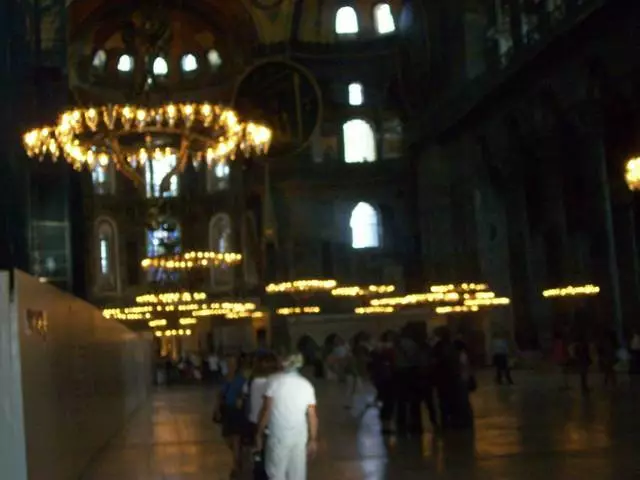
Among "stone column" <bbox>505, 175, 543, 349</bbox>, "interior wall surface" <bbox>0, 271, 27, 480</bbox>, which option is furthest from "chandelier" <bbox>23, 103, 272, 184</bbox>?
"interior wall surface" <bbox>0, 271, 27, 480</bbox>

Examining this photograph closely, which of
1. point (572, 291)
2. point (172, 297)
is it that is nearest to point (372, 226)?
point (172, 297)

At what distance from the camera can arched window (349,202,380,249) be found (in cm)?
4923

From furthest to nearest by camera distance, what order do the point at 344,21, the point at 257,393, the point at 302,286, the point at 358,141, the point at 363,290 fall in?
the point at 358,141 < the point at 344,21 < the point at 363,290 < the point at 302,286 < the point at 257,393

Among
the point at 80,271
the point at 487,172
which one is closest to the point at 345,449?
the point at 80,271

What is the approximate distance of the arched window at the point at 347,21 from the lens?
48250 mm

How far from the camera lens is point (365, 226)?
163 ft

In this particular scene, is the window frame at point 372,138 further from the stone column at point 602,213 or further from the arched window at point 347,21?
the stone column at point 602,213

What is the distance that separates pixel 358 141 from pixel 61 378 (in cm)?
4140

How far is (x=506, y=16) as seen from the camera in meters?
33.9

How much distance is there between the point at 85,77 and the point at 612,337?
31.9 metres

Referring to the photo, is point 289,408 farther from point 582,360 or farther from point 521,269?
point 521,269

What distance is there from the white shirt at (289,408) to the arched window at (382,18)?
140 feet

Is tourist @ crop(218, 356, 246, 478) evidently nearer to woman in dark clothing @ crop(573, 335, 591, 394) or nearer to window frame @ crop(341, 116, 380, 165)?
woman in dark clothing @ crop(573, 335, 591, 394)

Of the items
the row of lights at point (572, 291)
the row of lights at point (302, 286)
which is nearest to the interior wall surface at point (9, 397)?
the row of lights at point (572, 291)
